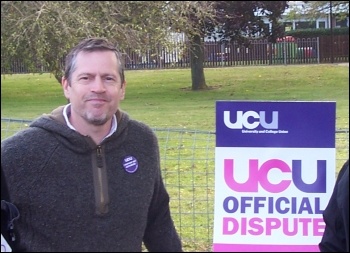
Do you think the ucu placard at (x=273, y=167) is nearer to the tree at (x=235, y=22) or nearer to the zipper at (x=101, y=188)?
the zipper at (x=101, y=188)

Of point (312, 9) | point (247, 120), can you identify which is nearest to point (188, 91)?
point (312, 9)

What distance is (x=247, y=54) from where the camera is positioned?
1636 centimetres

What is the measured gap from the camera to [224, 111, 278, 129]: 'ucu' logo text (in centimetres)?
319

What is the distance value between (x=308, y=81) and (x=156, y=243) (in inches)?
627

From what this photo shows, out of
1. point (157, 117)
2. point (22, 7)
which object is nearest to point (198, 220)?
point (22, 7)

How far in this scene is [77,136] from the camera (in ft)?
7.17

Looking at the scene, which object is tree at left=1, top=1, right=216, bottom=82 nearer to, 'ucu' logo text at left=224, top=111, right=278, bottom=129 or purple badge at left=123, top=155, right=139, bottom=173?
'ucu' logo text at left=224, top=111, right=278, bottom=129

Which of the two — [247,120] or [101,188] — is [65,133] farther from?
[247,120]

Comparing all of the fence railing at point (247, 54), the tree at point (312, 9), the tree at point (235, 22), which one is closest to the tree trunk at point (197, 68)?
the tree at point (235, 22)

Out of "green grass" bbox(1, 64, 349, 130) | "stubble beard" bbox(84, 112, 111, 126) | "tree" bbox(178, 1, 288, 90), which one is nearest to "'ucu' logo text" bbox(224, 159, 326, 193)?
"stubble beard" bbox(84, 112, 111, 126)

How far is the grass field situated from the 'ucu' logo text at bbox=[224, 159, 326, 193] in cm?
137

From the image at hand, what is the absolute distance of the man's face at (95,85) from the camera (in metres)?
2.12

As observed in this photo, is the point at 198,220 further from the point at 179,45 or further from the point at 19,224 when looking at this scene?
the point at 179,45

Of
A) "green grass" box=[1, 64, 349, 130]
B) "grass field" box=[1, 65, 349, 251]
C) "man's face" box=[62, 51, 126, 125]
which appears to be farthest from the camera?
"green grass" box=[1, 64, 349, 130]
